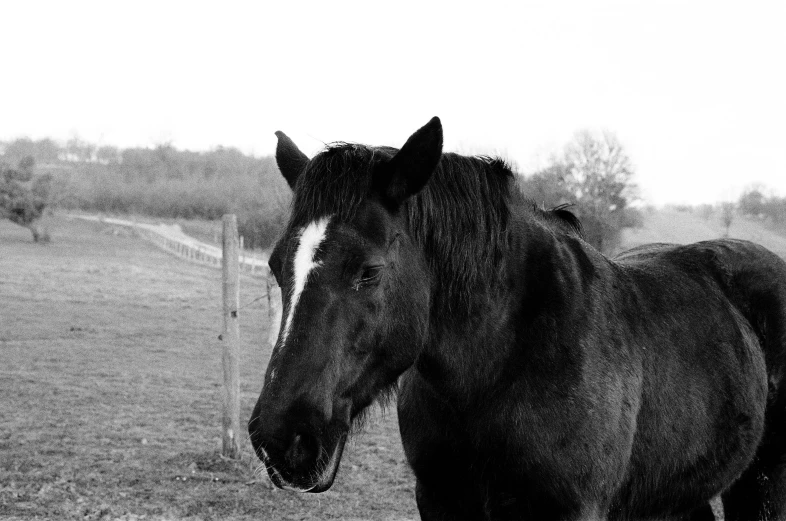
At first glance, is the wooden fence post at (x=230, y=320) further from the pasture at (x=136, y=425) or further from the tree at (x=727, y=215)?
the tree at (x=727, y=215)

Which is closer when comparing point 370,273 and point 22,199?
point 370,273

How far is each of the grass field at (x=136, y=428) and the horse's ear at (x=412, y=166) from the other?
5.27 feet

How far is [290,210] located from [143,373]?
11.5m

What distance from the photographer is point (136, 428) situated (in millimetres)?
8992

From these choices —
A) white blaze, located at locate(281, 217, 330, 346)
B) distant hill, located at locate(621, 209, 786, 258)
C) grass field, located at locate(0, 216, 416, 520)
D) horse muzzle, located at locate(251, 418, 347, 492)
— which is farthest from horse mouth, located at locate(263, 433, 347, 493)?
distant hill, located at locate(621, 209, 786, 258)

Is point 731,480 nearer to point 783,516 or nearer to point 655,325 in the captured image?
point 783,516

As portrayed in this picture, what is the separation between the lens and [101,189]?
85.6m

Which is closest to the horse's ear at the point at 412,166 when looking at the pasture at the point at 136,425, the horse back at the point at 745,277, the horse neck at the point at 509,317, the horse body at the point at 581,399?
the horse neck at the point at 509,317

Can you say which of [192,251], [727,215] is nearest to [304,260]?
[192,251]

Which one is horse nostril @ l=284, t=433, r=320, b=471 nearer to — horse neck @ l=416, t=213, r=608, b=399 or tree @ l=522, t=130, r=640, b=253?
horse neck @ l=416, t=213, r=608, b=399

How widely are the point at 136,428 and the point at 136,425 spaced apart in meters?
0.20

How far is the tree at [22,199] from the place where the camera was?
47.1 meters

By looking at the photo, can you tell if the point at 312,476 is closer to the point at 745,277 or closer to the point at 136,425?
the point at 745,277

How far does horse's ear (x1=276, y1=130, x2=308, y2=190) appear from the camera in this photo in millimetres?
3012
